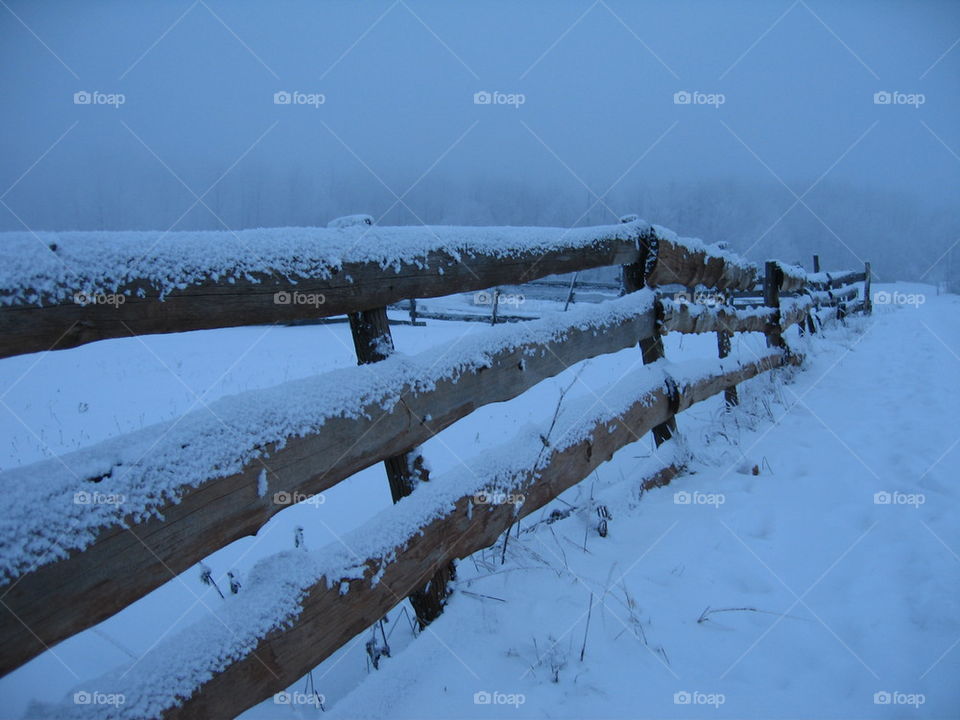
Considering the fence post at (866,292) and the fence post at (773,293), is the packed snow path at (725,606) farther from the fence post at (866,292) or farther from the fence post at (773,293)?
the fence post at (866,292)

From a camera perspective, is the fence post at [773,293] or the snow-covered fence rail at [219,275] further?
the fence post at [773,293]

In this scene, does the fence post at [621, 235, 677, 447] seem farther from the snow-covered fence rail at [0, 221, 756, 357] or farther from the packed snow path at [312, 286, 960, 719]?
the snow-covered fence rail at [0, 221, 756, 357]

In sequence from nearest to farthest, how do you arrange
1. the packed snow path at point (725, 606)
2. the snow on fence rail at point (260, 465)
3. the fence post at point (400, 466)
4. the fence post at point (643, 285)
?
the snow on fence rail at point (260, 465) < the packed snow path at point (725, 606) < the fence post at point (400, 466) < the fence post at point (643, 285)

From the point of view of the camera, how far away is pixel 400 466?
2025 millimetres

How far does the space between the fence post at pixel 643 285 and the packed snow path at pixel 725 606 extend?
32 centimetres

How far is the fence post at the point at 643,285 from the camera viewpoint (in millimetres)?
3492

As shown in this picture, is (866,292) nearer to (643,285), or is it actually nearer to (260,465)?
(643,285)

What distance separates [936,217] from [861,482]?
61.0m

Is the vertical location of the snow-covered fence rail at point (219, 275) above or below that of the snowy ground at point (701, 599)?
above

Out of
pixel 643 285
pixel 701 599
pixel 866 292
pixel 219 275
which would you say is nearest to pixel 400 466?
pixel 219 275

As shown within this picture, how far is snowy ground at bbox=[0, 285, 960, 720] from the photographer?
1673 millimetres

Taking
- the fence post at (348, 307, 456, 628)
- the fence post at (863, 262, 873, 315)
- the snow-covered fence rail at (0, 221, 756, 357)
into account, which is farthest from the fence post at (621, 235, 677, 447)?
the fence post at (863, 262, 873, 315)

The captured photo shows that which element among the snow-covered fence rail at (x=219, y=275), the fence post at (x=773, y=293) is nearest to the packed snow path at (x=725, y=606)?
the snow-covered fence rail at (x=219, y=275)

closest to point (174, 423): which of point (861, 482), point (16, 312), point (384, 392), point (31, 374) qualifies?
point (16, 312)
